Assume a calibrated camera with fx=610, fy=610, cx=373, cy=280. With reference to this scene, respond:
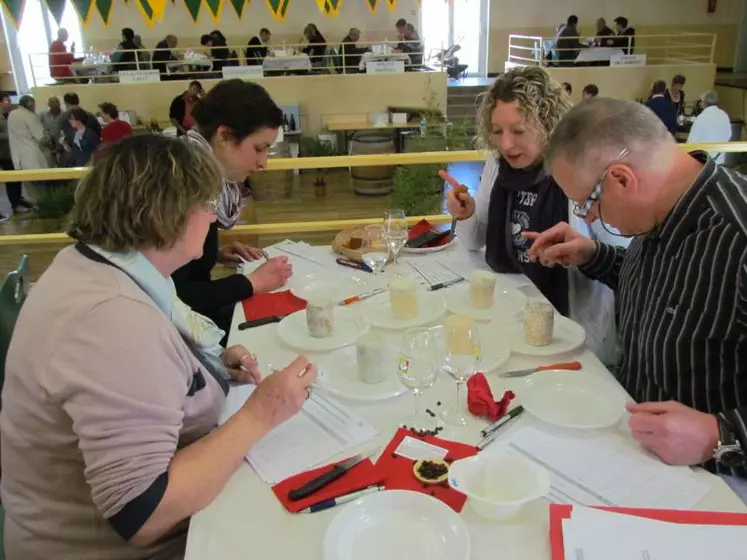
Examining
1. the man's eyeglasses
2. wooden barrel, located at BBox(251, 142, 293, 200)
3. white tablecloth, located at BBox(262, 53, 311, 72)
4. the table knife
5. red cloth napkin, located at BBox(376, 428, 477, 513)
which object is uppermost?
white tablecloth, located at BBox(262, 53, 311, 72)

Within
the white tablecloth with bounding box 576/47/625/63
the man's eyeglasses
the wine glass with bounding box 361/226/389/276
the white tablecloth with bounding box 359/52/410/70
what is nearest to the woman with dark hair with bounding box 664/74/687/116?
the white tablecloth with bounding box 576/47/625/63

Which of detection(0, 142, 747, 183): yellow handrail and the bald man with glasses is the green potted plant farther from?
the bald man with glasses

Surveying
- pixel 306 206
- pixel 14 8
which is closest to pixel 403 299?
pixel 306 206

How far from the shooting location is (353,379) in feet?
4.76

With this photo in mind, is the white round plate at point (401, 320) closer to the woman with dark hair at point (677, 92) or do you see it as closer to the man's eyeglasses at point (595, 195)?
the man's eyeglasses at point (595, 195)

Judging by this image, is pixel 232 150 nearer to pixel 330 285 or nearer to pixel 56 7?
pixel 330 285

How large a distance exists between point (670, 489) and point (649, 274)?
0.62 m

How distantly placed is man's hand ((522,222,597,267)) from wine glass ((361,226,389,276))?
0.52m

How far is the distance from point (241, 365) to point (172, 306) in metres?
0.30

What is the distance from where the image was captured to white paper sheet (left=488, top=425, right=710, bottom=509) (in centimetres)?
106

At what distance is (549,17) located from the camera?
42.0 feet

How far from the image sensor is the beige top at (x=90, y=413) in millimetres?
997

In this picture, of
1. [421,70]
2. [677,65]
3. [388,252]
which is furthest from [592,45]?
[388,252]

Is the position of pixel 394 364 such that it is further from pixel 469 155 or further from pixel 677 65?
pixel 677 65
